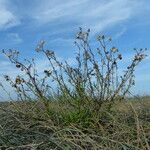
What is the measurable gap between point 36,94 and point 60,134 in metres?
1.97

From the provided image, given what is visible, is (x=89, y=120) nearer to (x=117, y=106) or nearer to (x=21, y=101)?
(x=117, y=106)

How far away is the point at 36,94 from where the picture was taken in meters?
7.32

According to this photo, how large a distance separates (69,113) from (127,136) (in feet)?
3.28

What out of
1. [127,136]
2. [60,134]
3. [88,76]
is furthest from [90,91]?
[60,134]

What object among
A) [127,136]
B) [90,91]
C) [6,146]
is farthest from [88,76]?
[6,146]

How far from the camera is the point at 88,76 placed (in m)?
7.09

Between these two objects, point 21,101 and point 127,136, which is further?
point 21,101

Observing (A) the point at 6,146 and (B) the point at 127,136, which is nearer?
(A) the point at 6,146

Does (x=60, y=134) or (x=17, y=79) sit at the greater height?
(x=17, y=79)

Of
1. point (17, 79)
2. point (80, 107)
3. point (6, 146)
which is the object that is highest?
point (17, 79)

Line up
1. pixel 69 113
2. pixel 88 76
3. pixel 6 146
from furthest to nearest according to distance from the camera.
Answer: pixel 88 76 → pixel 69 113 → pixel 6 146

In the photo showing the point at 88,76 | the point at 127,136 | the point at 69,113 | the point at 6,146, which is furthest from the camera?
the point at 88,76

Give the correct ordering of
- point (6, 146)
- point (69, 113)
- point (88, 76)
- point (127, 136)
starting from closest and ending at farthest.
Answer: point (6, 146)
point (127, 136)
point (69, 113)
point (88, 76)

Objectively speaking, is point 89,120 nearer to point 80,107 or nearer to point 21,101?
point 80,107
